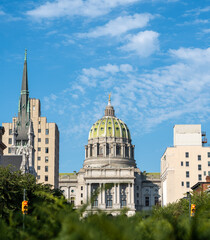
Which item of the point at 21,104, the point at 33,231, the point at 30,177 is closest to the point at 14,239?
the point at 33,231

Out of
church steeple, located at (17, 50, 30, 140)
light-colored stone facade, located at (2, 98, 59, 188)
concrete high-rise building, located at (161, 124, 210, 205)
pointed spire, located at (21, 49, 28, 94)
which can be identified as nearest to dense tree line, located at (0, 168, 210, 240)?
church steeple, located at (17, 50, 30, 140)

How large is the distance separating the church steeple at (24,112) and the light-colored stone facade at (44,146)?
109ft

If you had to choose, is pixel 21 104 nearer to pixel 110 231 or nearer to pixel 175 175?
pixel 175 175

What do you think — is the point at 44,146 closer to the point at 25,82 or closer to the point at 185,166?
the point at 25,82

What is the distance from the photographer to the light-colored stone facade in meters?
179

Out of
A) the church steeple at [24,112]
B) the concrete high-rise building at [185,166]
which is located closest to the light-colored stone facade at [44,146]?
the church steeple at [24,112]

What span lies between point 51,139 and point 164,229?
168m

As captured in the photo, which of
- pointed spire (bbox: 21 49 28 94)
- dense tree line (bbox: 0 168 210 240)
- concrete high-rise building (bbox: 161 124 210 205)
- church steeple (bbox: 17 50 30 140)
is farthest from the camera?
concrete high-rise building (bbox: 161 124 210 205)

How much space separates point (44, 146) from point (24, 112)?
4104 cm

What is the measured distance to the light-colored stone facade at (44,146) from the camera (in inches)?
7037

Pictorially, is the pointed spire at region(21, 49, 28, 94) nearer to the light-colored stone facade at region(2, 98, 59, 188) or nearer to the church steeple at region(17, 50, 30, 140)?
the church steeple at region(17, 50, 30, 140)

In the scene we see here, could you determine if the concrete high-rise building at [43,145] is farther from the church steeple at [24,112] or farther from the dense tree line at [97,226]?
the dense tree line at [97,226]

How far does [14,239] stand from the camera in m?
16.7

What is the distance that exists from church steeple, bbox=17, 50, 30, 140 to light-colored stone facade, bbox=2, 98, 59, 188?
3308cm
